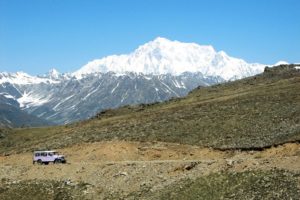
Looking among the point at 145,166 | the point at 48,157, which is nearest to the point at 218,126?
the point at 48,157

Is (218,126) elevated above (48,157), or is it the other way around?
(218,126)

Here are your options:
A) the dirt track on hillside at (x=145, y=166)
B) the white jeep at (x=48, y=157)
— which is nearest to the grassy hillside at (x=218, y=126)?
the dirt track on hillside at (x=145, y=166)

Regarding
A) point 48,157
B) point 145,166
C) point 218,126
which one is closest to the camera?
point 145,166

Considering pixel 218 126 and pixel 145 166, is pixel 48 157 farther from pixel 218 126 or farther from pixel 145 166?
pixel 218 126

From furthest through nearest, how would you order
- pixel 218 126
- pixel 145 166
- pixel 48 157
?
pixel 218 126 < pixel 48 157 < pixel 145 166

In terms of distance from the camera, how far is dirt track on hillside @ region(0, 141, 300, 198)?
44.3 metres

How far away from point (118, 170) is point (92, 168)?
4455 mm

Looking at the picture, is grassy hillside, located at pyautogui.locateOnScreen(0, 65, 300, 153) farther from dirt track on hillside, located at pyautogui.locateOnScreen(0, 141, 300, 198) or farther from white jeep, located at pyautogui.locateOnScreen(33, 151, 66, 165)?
white jeep, located at pyautogui.locateOnScreen(33, 151, 66, 165)

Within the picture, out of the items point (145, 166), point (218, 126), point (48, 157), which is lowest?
point (145, 166)

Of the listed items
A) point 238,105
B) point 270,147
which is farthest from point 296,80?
point 270,147

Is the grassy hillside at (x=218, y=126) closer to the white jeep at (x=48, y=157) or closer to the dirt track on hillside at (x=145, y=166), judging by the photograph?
the dirt track on hillside at (x=145, y=166)

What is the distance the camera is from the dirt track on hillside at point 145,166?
44.3 meters

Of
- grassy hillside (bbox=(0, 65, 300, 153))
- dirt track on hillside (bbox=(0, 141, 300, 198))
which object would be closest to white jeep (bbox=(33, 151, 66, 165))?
dirt track on hillside (bbox=(0, 141, 300, 198))

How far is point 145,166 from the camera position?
51.2 meters
